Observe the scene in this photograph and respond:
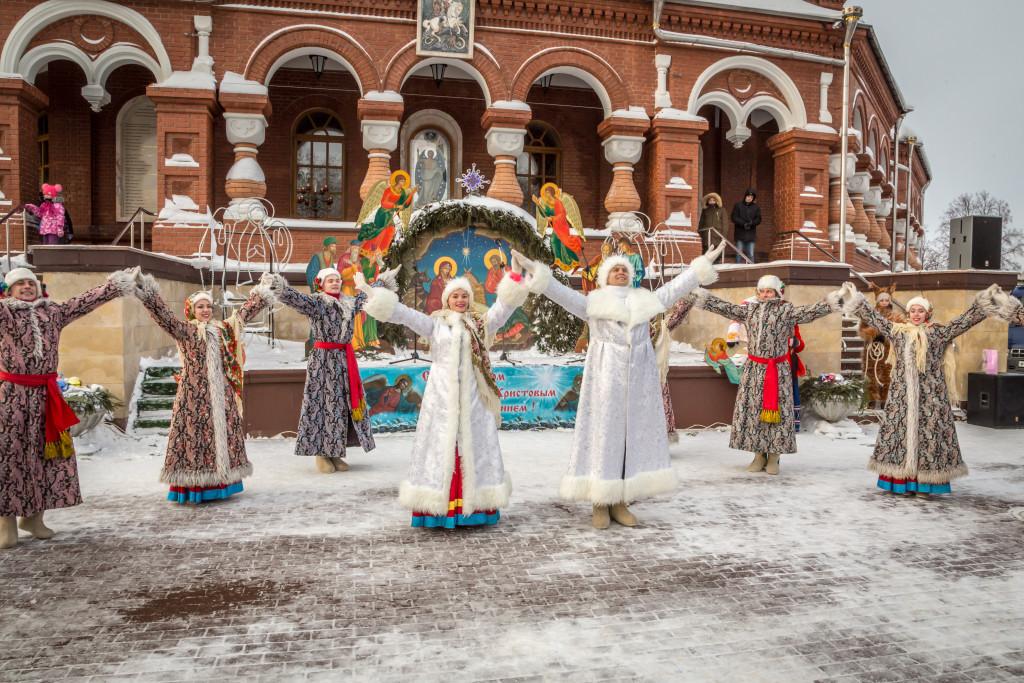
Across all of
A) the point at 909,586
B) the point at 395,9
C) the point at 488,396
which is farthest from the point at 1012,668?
the point at 395,9

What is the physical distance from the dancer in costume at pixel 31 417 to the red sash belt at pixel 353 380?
95.4 inches

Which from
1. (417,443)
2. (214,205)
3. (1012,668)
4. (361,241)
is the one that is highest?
(214,205)

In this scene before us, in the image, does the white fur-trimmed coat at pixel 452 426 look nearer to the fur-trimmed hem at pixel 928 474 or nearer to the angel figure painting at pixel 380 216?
the fur-trimmed hem at pixel 928 474

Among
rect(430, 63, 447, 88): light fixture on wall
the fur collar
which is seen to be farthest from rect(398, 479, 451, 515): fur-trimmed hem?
rect(430, 63, 447, 88): light fixture on wall

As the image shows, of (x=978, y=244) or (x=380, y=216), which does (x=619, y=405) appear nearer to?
(x=380, y=216)

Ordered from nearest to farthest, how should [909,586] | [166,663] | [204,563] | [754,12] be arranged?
1. [166,663]
2. [909,586]
3. [204,563]
4. [754,12]

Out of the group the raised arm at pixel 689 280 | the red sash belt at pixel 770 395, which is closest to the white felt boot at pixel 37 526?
the raised arm at pixel 689 280

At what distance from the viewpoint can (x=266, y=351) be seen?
1058cm

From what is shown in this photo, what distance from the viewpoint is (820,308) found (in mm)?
6688

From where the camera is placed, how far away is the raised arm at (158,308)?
5.23m

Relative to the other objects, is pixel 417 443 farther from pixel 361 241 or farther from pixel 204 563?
pixel 361 241

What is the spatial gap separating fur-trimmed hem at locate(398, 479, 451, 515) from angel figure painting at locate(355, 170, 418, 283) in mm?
4871

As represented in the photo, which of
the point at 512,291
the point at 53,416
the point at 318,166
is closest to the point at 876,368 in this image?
the point at 512,291

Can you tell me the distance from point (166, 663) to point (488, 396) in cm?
254
